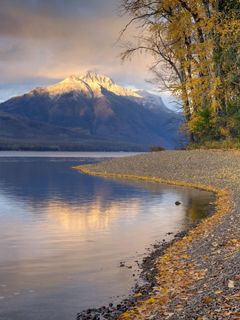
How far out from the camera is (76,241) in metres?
19.7

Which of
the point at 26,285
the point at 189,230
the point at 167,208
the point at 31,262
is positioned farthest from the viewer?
the point at 167,208

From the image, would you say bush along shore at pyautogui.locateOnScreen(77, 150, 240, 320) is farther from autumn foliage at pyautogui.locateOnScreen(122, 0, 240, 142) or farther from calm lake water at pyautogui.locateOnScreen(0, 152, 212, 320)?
autumn foliage at pyautogui.locateOnScreen(122, 0, 240, 142)

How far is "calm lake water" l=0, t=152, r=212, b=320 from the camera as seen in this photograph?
12.1 m

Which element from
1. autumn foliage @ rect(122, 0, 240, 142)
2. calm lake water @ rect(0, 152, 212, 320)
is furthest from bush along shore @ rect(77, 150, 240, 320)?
autumn foliage @ rect(122, 0, 240, 142)

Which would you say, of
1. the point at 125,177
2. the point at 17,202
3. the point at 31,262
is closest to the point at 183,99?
the point at 125,177

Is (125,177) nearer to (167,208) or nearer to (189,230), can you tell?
(167,208)

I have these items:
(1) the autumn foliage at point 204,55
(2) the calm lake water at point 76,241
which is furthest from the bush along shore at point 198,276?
(1) the autumn foliage at point 204,55

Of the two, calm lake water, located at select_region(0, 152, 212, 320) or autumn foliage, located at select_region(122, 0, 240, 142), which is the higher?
autumn foliage, located at select_region(122, 0, 240, 142)

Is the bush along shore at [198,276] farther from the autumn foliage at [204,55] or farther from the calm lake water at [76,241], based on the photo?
the autumn foliage at [204,55]

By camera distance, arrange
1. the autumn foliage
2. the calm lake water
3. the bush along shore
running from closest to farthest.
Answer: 1. the bush along shore
2. the calm lake water
3. the autumn foliage

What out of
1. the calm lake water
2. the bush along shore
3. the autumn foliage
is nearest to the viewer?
the bush along shore

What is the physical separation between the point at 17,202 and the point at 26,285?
21.5 m

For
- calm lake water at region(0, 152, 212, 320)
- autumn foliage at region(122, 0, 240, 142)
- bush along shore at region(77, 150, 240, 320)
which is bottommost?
calm lake water at region(0, 152, 212, 320)

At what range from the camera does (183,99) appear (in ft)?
190
